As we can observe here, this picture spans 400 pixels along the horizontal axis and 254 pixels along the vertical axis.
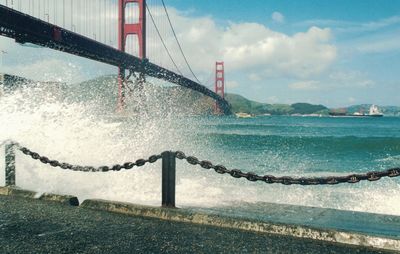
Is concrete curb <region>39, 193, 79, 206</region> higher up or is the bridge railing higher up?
the bridge railing

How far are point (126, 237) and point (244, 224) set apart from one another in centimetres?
101

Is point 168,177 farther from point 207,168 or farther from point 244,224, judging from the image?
point 244,224

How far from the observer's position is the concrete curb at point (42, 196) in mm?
4357

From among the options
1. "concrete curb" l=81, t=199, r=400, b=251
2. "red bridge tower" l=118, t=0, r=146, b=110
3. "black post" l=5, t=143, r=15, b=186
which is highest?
"red bridge tower" l=118, t=0, r=146, b=110

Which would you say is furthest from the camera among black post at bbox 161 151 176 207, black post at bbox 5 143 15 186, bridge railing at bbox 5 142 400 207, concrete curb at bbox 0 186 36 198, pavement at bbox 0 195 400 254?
black post at bbox 5 143 15 186

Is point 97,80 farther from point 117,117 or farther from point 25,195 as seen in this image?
point 25,195

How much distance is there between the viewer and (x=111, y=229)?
343cm

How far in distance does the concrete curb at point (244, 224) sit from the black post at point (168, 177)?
0.59 ft

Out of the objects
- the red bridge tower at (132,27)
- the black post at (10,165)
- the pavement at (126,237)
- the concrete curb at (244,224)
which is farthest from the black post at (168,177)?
the red bridge tower at (132,27)

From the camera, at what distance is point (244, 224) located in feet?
11.4

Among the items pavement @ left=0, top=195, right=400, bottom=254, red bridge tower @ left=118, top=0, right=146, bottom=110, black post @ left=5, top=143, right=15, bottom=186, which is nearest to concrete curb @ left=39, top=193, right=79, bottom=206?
pavement @ left=0, top=195, right=400, bottom=254

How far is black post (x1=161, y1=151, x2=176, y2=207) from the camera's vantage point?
3.99 meters

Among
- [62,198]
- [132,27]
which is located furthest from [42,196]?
[132,27]

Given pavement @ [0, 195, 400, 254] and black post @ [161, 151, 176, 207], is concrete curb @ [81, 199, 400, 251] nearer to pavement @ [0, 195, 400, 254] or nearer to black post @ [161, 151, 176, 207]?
pavement @ [0, 195, 400, 254]
